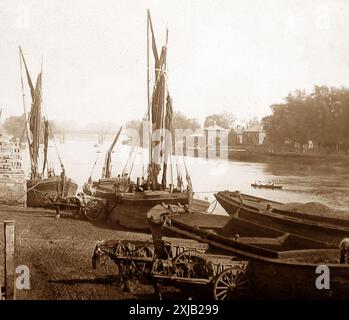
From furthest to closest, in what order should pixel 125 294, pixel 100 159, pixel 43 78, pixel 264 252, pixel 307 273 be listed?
1. pixel 100 159
2. pixel 43 78
3. pixel 125 294
4. pixel 264 252
5. pixel 307 273

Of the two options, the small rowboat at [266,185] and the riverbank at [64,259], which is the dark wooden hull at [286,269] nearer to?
the riverbank at [64,259]

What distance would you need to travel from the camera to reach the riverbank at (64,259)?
7012 mm

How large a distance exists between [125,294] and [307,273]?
2.92 metres

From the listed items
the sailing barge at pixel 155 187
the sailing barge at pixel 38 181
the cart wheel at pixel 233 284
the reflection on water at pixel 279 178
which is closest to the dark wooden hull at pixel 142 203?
the sailing barge at pixel 155 187

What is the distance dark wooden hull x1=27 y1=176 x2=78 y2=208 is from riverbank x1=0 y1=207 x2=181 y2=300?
805 mm

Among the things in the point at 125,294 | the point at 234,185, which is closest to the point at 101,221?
the point at 234,185

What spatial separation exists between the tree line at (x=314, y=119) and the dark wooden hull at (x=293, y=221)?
217 centimetres

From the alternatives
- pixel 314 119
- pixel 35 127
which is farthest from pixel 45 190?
pixel 314 119

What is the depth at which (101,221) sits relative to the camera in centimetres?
1213

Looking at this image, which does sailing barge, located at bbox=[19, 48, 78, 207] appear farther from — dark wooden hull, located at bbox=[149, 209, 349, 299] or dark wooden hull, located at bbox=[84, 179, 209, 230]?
dark wooden hull, located at bbox=[149, 209, 349, 299]

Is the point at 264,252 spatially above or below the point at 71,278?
above

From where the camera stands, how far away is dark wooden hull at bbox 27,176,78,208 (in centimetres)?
1293

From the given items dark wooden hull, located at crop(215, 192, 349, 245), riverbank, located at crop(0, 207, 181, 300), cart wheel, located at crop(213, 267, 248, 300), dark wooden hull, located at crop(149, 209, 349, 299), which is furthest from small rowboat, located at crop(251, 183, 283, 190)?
cart wheel, located at crop(213, 267, 248, 300)
